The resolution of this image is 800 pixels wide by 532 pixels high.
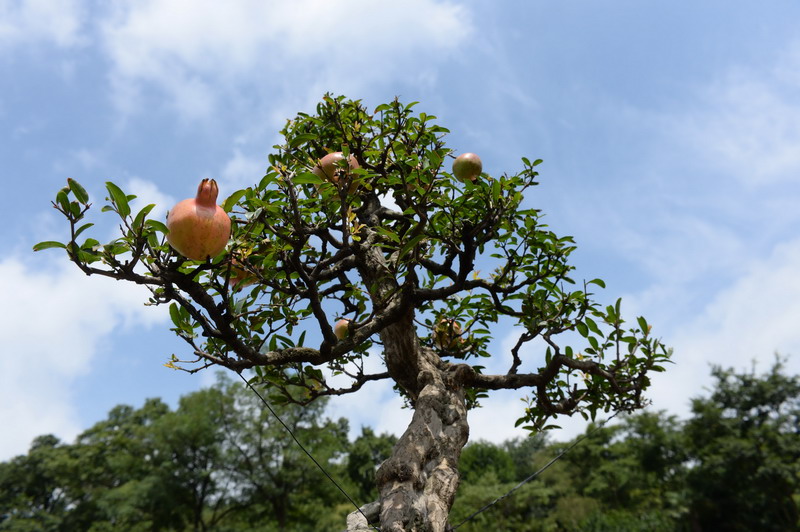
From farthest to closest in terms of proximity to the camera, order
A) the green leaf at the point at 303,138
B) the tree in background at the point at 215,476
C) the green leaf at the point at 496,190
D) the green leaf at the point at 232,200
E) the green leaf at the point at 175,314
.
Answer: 1. the tree in background at the point at 215,476
2. the green leaf at the point at 303,138
3. the green leaf at the point at 496,190
4. the green leaf at the point at 175,314
5. the green leaf at the point at 232,200

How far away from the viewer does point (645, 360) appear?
3051 mm

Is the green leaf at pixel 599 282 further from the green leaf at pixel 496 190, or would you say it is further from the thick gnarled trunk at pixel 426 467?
the thick gnarled trunk at pixel 426 467

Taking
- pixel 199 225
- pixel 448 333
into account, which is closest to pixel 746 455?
pixel 448 333

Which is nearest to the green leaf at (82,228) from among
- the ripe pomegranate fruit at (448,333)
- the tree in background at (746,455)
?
the ripe pomegranate fruit at (448,333)

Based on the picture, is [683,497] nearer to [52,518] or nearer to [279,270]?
[279,270]

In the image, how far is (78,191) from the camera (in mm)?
1531

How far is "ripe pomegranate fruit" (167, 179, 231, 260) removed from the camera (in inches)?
65.3

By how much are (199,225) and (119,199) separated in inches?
10.2

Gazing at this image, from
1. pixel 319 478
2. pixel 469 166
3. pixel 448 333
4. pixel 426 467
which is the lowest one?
pixel 426 467

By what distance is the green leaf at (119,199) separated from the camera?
1.58 meters

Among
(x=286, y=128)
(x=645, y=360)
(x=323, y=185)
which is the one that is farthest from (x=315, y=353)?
(x=645, y=360)

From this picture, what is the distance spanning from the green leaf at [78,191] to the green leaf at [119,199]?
0.22 feet

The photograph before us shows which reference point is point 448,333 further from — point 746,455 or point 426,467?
point 746,455

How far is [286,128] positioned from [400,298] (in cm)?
163
